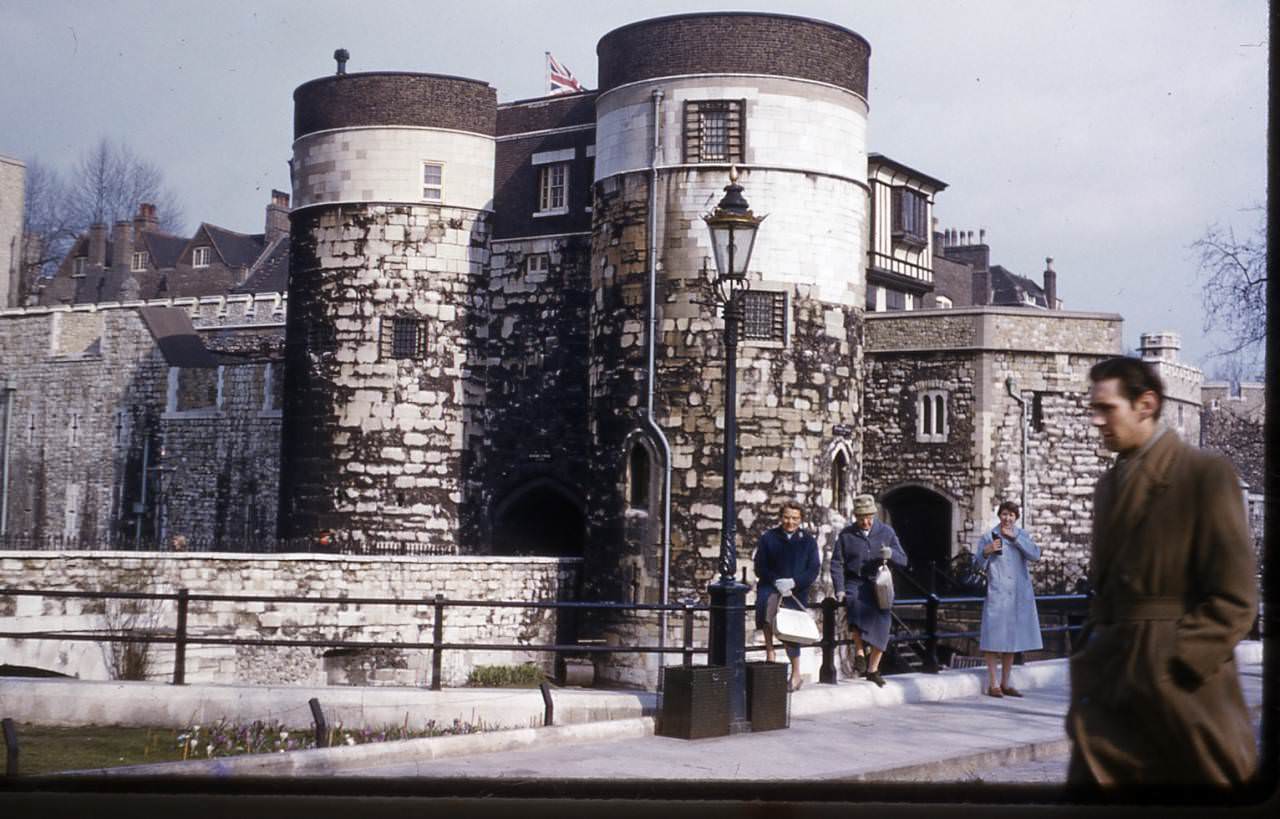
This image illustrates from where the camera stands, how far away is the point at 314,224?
93.2 feet

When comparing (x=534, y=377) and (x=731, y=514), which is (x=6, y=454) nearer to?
(x=534, y=377)

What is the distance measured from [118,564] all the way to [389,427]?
6105 millimetres

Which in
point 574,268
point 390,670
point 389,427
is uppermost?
point 574,268

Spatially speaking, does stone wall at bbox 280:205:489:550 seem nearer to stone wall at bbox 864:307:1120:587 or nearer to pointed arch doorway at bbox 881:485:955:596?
pointed arch doorway at bbox 881:485:955:596

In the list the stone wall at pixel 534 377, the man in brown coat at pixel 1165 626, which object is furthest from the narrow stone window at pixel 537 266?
the man in brown coat at pixel 1165 626

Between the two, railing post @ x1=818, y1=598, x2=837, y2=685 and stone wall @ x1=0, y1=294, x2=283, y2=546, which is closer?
railing post @ x1=818, y1=598, x2=837, y2=685

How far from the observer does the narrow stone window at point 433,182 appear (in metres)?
28.3

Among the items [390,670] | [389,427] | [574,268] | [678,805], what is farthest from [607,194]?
[678,805]

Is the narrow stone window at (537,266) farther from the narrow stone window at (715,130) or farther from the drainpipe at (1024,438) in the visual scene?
the drainpipe at (1024,438)

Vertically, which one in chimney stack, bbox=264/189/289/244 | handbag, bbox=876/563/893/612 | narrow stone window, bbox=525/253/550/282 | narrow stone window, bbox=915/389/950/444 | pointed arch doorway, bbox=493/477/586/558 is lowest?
handbag, bbox=876/563/893/612

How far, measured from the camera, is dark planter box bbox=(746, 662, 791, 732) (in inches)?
Answer: 391

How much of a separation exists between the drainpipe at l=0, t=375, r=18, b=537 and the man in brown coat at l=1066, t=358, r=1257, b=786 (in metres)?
40.0

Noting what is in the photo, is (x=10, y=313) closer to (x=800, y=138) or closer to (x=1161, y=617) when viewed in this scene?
(x=800, y=138)

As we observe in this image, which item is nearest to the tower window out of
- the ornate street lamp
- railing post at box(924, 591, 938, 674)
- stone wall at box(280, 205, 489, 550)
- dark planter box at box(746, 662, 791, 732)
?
stone wall at box(280, 205, 489, 550)
